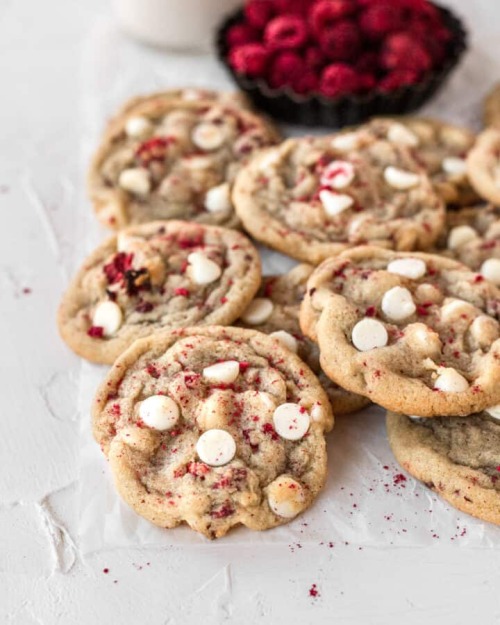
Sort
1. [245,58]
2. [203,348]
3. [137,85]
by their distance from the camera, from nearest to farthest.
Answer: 1. [203,348]
2. [245,58]
3. [137,85]

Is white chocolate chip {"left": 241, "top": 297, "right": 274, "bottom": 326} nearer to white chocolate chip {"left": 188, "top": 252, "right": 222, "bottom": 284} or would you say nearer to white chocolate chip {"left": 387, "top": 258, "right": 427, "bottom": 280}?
white chocolate chip {"left": 188, "top": 252, "right": 222, "bottom": 284}

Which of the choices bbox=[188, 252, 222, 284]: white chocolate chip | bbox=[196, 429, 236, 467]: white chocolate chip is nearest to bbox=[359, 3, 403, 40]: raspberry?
bbox=[188, 252, 222, 284]: white chocolate chip

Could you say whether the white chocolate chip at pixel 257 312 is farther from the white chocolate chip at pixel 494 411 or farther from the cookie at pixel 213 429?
the white chocolate chip at pixel 494 411

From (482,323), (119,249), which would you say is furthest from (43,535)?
(482,323)

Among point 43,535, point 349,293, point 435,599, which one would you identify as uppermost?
point 349,293

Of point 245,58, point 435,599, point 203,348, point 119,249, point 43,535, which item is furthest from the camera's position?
point 245,58

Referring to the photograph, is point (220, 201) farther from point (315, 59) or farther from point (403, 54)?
point (403, 54)

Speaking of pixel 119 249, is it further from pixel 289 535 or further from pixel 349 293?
pixel 289 535

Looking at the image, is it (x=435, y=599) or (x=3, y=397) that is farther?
(x=3, y=397)
